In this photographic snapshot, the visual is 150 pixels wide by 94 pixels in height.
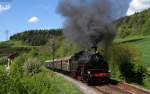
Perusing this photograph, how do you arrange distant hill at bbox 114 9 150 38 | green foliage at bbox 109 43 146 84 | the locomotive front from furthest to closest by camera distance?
distant hill at bbox 114 9 150 38, green foliage at bbox 109 43 146 84, the locomotive front

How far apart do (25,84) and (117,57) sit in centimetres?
2458

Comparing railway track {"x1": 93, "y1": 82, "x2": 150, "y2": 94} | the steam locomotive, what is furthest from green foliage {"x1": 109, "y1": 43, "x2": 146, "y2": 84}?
railway track {"x1": 93, "y1": 82, "x2": 150, "y2": 94}

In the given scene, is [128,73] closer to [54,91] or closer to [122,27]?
[54,91]

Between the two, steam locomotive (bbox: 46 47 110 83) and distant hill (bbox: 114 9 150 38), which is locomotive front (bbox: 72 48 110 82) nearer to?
steam locomotive (bbox: 46 47 110 83)

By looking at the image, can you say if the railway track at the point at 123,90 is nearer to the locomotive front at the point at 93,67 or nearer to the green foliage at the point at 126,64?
the locomotive front at the point at 93,67

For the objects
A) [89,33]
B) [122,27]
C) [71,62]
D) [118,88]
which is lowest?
[118,88]

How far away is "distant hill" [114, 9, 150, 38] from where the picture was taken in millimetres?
132625

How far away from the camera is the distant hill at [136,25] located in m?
133

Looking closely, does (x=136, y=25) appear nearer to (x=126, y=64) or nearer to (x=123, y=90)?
(x=126, y=64)

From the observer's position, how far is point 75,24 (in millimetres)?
39094

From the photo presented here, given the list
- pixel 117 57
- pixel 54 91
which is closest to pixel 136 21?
pixel 117 57

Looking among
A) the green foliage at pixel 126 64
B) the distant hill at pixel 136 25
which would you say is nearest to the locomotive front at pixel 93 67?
the green foliage at pixel 126 64

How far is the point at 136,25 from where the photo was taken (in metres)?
150

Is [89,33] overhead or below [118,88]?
overhead
